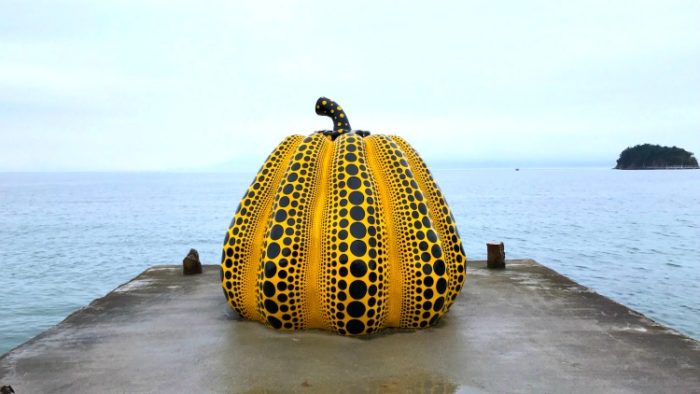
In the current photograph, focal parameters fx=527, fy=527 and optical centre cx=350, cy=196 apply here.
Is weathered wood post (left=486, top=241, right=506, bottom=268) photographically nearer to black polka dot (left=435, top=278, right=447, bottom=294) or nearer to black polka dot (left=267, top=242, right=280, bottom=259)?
black polka dot (left=435, top=278, right=447, bottom=294)

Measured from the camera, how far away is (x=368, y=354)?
5.86m

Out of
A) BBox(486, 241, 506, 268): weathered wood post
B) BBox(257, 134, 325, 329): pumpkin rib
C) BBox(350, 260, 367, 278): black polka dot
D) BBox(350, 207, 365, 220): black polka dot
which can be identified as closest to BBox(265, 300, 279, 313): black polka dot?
BBox(257, 134, 325, 329): pumpkin rib

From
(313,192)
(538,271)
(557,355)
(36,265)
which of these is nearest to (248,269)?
(313,192)

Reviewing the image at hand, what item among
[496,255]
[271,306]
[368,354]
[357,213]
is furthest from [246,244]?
[496,255]

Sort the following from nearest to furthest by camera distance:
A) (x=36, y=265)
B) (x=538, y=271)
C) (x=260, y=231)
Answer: (x=260, y=231), (x=538, y=271), (x=36, y=265)

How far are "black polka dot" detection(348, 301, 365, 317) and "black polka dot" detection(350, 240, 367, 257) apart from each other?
576 millimetres

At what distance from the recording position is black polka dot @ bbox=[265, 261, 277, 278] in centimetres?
633

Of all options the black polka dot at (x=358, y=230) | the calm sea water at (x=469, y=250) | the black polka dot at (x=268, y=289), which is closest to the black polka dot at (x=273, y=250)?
the black polka dot at (x=268, y=289)

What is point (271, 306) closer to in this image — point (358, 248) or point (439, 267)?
point (358, 248)

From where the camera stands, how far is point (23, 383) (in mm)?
5281

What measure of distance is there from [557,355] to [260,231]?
3.88m

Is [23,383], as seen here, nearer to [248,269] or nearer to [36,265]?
[248,269]

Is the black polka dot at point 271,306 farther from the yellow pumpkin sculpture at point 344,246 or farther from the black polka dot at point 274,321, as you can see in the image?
the black polka dot at point 274,321

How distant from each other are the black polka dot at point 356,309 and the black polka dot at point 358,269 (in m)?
0.34
